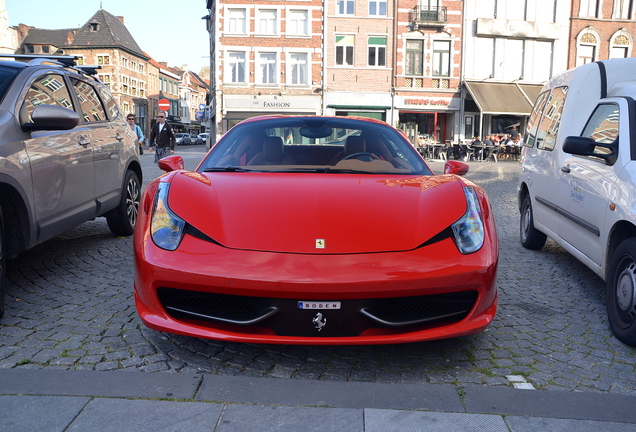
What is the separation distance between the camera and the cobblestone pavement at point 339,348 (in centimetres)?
291

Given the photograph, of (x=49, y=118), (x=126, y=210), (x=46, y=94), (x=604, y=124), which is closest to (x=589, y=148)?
(x=604, y=124)

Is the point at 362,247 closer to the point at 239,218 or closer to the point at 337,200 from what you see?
the point at 337,200

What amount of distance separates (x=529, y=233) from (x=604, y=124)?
1.88m

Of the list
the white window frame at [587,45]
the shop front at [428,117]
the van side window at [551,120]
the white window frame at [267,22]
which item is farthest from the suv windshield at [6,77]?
the white window frame at [587,45]

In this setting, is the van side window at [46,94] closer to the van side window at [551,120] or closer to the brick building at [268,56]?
the van side window at [551,120]

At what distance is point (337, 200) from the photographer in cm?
319

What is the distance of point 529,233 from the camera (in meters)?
6.06

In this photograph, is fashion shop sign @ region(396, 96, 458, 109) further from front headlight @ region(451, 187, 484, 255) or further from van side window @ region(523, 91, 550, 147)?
front headlight @ region(451, 187, 484, 255)

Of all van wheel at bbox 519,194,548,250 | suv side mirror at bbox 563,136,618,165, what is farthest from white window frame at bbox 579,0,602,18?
suv side mirror at bbox 563,136,618,165

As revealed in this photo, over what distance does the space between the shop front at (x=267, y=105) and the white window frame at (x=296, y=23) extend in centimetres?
367

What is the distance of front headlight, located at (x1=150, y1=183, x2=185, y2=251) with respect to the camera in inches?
115

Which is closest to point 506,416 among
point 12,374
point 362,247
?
point 362,247

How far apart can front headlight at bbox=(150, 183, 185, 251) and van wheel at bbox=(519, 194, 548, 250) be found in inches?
162

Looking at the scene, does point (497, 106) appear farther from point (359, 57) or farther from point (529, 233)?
point (529, 233)
